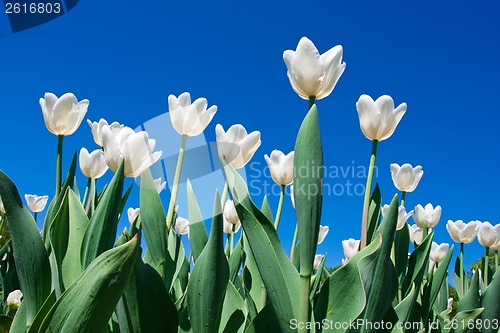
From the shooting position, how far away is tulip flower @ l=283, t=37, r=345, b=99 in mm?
1426

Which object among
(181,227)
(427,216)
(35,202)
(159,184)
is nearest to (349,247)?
(427,216)

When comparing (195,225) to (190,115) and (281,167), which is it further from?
(281,167)

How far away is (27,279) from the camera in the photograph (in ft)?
3.83

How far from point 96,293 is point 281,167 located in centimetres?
128

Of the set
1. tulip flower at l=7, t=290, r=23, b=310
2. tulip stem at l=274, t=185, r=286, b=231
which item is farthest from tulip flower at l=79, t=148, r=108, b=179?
tulip flower at l=7, t=290, r=23, b=310

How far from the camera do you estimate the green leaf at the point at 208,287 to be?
1144mm

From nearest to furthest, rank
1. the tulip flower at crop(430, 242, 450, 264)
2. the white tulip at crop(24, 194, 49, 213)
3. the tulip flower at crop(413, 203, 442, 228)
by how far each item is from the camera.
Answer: the tulip flower at crop(413, 203, 442, 228)
the tulip flower at crop(430, 242, 450, 264)
the white tulip at crop(24, 194, 49, 213)

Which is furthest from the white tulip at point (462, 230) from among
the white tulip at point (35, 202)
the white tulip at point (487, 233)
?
the white tulip at point (35, 202)

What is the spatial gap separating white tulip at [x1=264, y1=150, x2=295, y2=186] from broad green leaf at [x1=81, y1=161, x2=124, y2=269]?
102cm

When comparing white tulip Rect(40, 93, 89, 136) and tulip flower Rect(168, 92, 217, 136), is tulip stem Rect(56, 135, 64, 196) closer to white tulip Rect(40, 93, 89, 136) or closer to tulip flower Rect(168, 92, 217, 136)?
white tulip Rect(40, 93, 89, 136)

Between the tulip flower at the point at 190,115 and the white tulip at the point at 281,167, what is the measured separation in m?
0.43

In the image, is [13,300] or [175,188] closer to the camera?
[175,188]

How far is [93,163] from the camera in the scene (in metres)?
1.99

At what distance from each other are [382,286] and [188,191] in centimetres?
62
